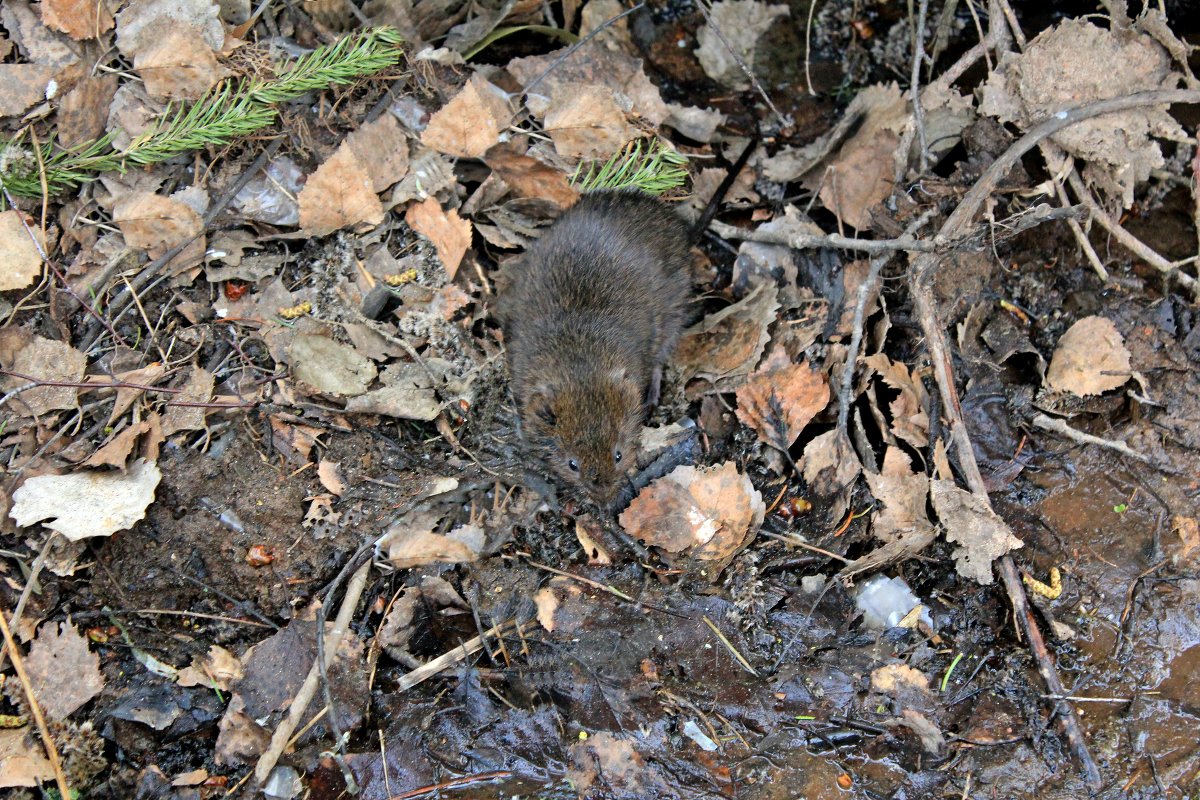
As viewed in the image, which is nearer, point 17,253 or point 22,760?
point 22,760

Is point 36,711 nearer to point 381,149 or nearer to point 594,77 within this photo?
point 381,149

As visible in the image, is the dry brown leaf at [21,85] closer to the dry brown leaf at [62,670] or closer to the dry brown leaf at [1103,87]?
the dry brown leaf at [62,670]

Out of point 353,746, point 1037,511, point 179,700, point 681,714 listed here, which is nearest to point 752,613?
point 681,714

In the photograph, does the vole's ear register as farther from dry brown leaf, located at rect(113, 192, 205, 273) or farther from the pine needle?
dry brown leaf, located at rect(113, 192, 205, 273)

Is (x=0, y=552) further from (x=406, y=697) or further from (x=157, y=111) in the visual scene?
(x=157, y=111)

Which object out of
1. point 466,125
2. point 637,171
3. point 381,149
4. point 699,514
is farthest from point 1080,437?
point 381,149

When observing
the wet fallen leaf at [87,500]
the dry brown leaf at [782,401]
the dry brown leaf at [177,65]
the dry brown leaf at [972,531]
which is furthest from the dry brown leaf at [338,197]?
the dry brown leaf at [972,531]

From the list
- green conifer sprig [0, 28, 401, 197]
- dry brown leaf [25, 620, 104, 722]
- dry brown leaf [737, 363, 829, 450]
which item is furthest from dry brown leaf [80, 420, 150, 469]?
dry brown leaf [737, 363, 829, 450]
